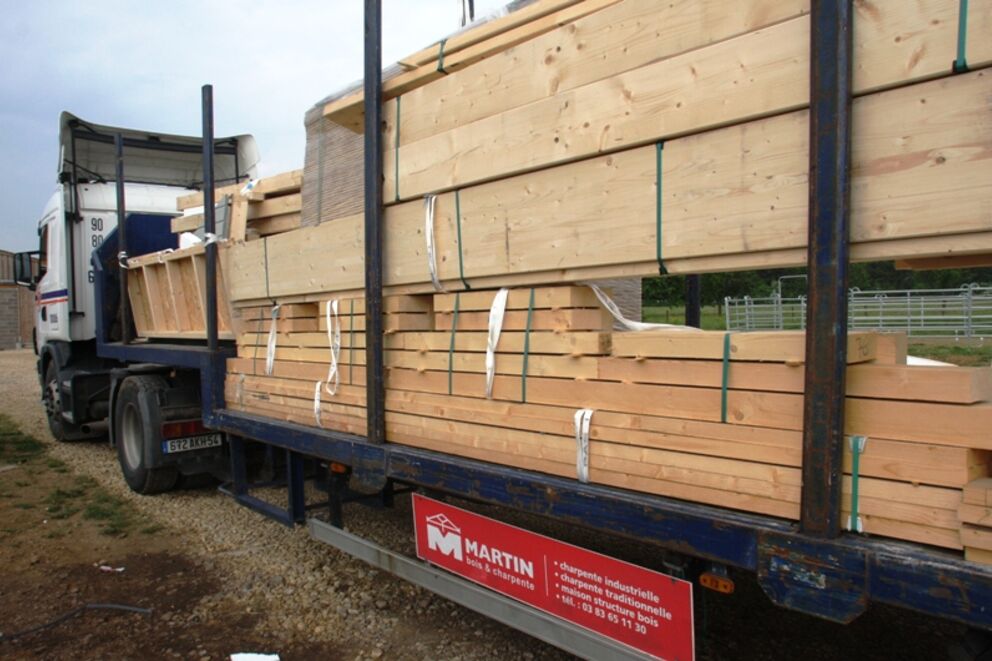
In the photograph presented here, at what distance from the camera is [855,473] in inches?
78.4

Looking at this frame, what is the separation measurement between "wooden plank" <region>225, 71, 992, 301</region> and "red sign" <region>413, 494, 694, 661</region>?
3.59ft

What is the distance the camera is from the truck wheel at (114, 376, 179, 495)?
6219mm

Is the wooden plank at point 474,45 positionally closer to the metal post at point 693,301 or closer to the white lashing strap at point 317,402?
the white lashing strap at point 317,402

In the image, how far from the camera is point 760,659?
3.44 metres

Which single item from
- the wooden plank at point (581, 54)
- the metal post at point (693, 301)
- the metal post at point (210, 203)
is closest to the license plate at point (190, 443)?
the metal post at point (210, 203)

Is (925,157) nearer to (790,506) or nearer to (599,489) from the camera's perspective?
(790,506)

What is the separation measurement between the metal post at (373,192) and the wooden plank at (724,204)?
0.10 m

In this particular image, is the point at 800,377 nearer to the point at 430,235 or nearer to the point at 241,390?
the point at 430,235

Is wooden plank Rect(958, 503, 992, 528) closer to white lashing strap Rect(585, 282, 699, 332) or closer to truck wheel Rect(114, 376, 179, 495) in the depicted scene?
white lashing strap Rect(585, 282, 699, 332)

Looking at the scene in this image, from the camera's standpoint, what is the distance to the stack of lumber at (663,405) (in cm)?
191

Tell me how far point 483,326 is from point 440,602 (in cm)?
205

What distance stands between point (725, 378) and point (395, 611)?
2.76m

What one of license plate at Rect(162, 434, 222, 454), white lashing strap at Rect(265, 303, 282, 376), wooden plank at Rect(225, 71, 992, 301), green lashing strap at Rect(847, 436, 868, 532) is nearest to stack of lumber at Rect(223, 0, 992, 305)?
wooden plank at Rect(225, 71, 992, 301)

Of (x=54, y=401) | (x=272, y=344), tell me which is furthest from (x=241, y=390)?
(x=54, y=401)
